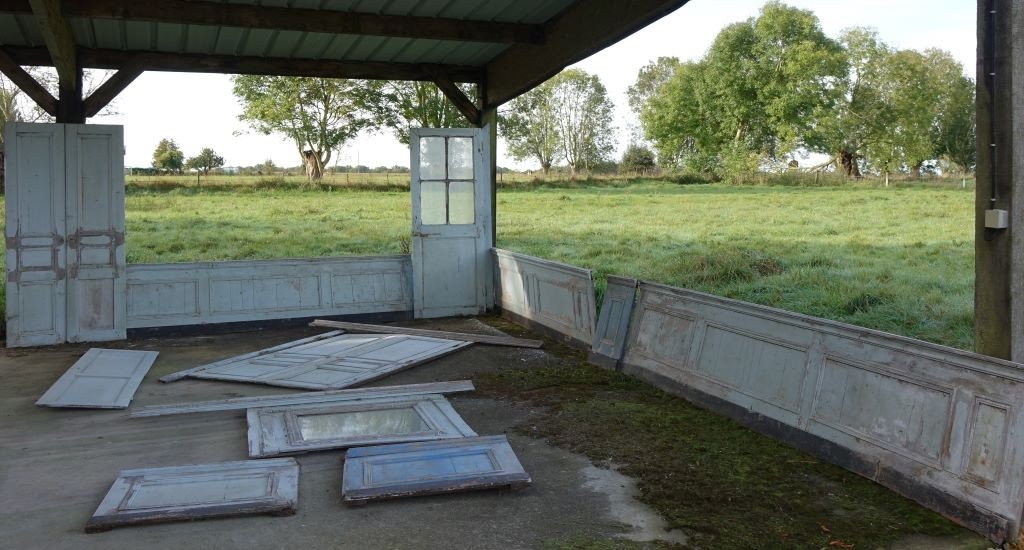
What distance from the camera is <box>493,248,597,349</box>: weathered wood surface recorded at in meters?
6.89

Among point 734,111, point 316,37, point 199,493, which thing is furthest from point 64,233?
point 734,111

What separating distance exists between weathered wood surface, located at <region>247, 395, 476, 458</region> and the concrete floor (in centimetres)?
13

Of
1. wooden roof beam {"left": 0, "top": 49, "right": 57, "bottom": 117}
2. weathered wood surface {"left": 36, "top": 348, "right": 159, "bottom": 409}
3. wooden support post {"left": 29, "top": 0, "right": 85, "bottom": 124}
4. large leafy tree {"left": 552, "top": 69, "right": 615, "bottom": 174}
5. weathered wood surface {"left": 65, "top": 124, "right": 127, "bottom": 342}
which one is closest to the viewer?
weathered wood surface {"left": 36, "top": 348, "right": 159, "bottom": 409}

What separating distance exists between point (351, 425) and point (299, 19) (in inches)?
141

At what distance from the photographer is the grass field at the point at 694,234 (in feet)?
26.7

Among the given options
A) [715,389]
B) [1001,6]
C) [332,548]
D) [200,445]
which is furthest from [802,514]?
[200,445]

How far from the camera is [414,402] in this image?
5.14 metres

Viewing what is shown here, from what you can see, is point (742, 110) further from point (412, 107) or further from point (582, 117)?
point (412, 107)

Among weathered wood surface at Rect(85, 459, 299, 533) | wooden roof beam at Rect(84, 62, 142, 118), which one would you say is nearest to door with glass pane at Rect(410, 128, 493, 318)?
wooden roof beam at Rect(84, 62, 142, 118)

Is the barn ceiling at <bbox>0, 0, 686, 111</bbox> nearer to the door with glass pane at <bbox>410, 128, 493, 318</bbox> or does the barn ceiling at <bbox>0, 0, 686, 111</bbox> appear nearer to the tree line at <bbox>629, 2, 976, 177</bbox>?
the door with glass pane at <bbox>410, 128, 493, 318</bbox>

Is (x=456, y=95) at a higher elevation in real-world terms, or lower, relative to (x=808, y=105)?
lower

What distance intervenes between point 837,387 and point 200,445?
3.47 m

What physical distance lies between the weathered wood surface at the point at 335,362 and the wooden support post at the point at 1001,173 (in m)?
4.10

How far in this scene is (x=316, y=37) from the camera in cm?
739
